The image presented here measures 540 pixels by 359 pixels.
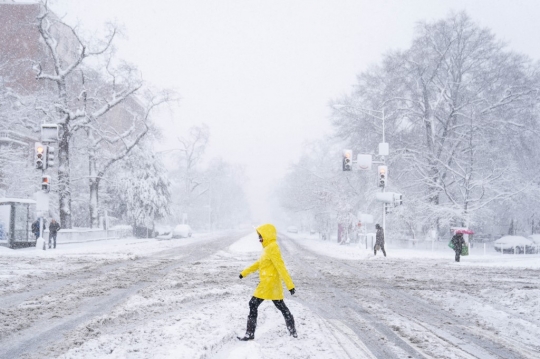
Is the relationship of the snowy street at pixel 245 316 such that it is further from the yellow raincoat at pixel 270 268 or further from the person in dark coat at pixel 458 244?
the person in dark coat at pixel 458 244

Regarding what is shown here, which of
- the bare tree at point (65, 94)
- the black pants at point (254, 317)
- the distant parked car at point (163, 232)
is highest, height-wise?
the bare tree at point (65, 94)

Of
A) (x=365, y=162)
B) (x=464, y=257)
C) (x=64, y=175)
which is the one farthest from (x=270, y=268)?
(x=64, y=175)

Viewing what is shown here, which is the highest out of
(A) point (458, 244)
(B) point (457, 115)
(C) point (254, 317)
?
(B) point (457, 115)

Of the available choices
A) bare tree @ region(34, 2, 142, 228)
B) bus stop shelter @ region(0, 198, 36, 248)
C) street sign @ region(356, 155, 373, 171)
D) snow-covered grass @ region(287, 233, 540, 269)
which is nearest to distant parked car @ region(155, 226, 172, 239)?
bare tree @ region(34, 2, 142, 228)

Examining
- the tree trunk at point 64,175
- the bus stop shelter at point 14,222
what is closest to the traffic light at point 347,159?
the bus stop shelter at point 14,222

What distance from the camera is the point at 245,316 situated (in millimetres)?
7969

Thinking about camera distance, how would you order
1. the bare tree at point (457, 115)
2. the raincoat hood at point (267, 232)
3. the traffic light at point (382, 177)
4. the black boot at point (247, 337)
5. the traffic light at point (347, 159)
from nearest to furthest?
1. the black boot at point (247, 337)
2. the raincoat hood at point (267, 232)
3. the traffic light at point (347, 159)
4. the traffic light at point (382, 177)
5. the bare tree at point (457, 115)

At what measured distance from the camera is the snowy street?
19.7 ft

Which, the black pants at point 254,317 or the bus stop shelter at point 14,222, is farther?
the bus stop shelter at point 14,222

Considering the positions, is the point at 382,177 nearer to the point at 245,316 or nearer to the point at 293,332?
the point at 245,316

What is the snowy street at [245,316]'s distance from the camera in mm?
5996

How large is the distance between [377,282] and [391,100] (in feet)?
74.3

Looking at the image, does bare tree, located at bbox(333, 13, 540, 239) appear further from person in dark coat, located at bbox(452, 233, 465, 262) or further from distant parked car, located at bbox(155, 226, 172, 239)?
distant parked car, located at bbox(155, 226, 172, 239)

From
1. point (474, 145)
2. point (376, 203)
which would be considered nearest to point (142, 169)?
point (376, 203)
